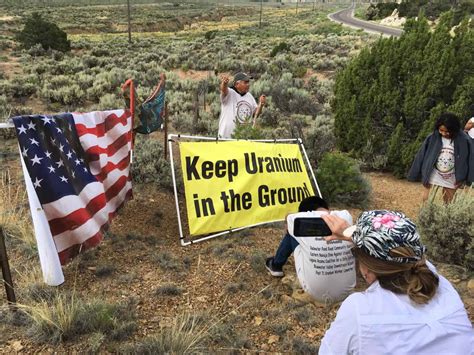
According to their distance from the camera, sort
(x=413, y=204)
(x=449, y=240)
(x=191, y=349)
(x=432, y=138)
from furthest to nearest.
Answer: (x=413, y=204) → (x=432, y=138) → (x=449, y=240) → (x=191, y=349)

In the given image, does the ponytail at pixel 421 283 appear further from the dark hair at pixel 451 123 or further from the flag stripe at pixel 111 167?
the dark hair at pixel 451 123

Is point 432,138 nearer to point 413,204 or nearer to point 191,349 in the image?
point 413,204

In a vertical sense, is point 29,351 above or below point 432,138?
below

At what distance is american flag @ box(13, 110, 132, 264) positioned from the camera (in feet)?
11.7

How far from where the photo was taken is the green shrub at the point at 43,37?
25266 millimetres

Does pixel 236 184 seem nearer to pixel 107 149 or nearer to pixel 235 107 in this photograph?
pixel 107 149

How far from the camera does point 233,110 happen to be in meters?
6.83

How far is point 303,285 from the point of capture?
4.00 metres

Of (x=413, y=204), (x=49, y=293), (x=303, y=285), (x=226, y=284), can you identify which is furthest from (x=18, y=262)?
(x=413, y=204)

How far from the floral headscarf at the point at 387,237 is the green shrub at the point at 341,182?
5.21 meters

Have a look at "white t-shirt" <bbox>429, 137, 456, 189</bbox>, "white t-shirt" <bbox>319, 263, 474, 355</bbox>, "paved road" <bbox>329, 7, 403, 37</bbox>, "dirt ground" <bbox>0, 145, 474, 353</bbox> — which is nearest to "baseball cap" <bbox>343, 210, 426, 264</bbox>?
"white t-shirt" <bbox>319, 263, 474, 355</bbox>

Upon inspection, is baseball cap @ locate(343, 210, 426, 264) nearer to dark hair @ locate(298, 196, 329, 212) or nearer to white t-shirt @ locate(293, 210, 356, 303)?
white t-shirt @ locate(293, 210, 356, 303)

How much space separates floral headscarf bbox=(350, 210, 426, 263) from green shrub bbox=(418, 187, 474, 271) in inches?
126

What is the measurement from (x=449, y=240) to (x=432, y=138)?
173 cm
